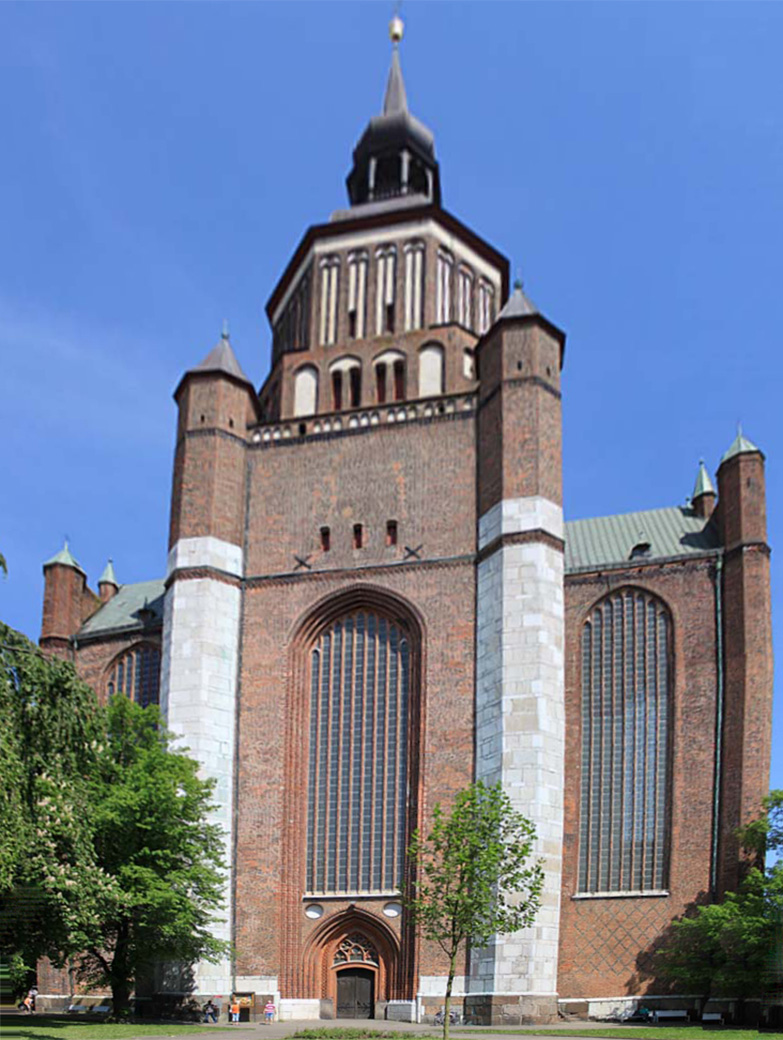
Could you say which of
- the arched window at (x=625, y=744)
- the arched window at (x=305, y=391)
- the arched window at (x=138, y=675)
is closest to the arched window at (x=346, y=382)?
the arched window at (x=305, y=391)

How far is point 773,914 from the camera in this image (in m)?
36.0

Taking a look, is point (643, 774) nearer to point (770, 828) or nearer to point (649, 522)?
point (770, 828)

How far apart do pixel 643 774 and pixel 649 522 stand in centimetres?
1099

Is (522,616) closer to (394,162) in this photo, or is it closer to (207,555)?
(207,555)

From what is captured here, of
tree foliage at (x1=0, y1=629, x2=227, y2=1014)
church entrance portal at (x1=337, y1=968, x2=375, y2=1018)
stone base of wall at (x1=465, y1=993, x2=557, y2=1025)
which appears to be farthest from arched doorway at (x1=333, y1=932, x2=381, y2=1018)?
stone base of wall at (x1=465, y1=993, x2=557, y2=1025)

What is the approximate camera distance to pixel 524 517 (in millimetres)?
42000

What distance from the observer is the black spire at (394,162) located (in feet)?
191

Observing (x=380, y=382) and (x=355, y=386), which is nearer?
(x=380, y=382)

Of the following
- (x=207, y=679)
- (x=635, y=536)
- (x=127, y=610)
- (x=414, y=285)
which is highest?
(x=414, y=285)

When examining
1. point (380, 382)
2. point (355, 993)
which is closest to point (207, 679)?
point (355, 993)

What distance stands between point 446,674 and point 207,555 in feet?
32.0

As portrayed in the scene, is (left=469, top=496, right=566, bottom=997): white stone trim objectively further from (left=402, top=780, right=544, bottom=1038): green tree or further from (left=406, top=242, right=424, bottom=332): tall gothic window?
(left=406, top=242, right=424, bottom=332): tall gothic window

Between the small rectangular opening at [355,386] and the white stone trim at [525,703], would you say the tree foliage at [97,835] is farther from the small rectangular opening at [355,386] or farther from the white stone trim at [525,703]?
the small rectangular opening at [355,386]

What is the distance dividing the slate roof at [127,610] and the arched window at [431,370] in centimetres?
1414
